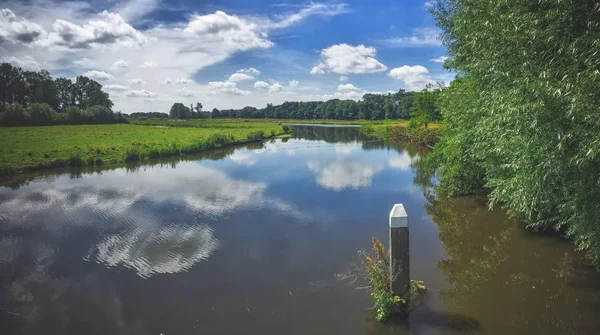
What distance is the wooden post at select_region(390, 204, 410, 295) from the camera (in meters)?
7.38

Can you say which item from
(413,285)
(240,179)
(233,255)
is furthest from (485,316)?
(240,179)

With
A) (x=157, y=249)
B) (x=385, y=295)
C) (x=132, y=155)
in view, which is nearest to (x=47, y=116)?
(x=132, y=155)

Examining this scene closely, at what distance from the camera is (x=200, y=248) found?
41.2 ft

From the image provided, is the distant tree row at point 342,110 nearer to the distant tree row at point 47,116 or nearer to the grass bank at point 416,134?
the grass bank at point 416,134

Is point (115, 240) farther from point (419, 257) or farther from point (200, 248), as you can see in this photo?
point (419, 257)

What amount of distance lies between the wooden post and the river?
934 mm

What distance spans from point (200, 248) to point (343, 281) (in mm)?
5369

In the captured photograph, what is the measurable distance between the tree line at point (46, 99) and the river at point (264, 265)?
58.1 metres

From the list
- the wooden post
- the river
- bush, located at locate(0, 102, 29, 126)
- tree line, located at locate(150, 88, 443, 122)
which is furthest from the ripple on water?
tree line, located at locate(150, 88, 443, 122)

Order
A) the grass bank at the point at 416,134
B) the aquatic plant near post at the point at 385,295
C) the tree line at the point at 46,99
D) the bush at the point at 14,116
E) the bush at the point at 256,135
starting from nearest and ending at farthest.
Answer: the aquatic plant near post at the point at 385,295, the grass bank at the point at 416,134, the bush at the point at 256,135, the bush at the point at 14,116, the tree line at the point at 46,99

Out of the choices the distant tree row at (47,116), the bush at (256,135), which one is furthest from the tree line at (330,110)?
the distant tree row at (47,116)

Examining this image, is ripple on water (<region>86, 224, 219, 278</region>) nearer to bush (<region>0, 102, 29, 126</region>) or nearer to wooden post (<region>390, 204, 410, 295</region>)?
wooden post (<region>390, 204, 410, 295</region>)

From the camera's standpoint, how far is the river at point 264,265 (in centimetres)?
809

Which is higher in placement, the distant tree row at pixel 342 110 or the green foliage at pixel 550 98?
the distant tree row at pixel 342 110
